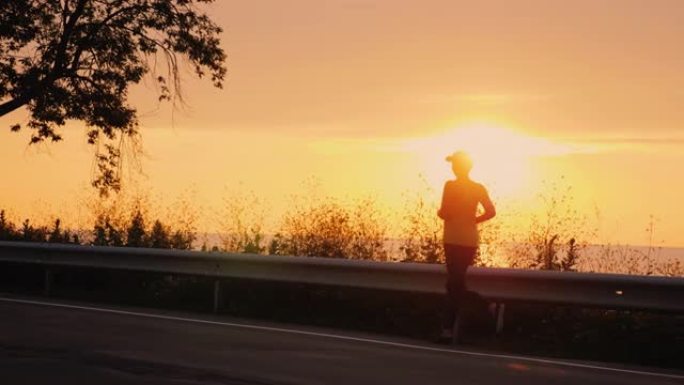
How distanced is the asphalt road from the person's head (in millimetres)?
2090

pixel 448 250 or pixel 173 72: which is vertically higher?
pixel 173 72

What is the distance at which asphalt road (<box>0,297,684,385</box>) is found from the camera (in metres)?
9.16

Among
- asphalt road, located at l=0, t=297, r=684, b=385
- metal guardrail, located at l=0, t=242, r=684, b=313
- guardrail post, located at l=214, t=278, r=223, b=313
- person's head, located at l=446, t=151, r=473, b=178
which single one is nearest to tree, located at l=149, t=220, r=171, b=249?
metal guardrail, located at l=0, t=242, r=684, b=313

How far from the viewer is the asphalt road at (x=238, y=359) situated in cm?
916

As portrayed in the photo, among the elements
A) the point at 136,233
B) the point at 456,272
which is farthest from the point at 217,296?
the point at 136,233

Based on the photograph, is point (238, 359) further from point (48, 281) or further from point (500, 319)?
point (48, 281)

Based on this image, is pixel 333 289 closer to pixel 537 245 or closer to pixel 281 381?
pixel 537 245

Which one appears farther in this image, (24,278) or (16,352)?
(24,278)

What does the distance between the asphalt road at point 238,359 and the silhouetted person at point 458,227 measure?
1.91 feet

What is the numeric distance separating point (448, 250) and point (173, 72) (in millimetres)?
10040

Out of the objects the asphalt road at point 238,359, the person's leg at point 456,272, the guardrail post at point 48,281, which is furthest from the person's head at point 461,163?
the guardrail post at point 48,281

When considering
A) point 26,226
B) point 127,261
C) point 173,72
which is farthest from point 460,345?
point 26,226

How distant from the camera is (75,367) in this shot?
945cm

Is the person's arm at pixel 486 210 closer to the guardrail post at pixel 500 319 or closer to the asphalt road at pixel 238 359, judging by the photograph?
the guardrail post at pixel 500 319
